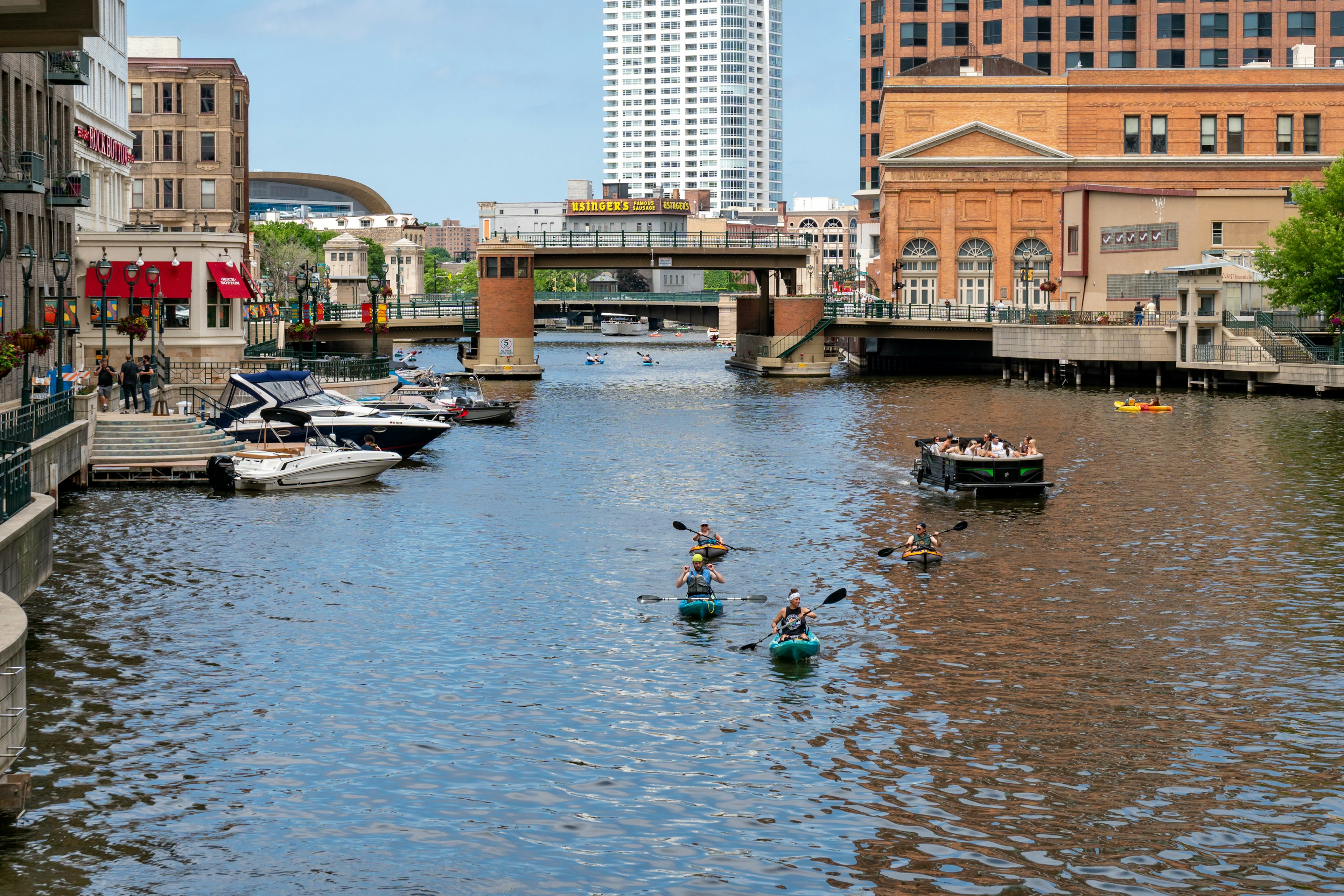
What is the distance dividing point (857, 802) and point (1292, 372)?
7646 cm

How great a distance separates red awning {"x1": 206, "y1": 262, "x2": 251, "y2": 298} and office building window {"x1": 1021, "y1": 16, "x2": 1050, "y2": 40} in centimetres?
10102

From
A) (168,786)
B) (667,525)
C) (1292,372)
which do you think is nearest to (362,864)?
(168,786)

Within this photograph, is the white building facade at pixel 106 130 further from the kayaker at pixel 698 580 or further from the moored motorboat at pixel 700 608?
the moored motorboat at pixel 700 608

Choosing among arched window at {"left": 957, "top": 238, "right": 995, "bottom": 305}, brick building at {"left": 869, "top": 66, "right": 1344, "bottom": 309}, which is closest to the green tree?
brick building at {"left": 869, "top": 66, "right": 1344, "bottom": 309}

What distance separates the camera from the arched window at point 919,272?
13475 cm

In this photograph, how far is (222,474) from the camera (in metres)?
52.0

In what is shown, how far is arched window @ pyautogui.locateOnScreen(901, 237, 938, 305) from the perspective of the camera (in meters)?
135

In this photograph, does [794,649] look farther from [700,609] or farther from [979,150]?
[979,150]

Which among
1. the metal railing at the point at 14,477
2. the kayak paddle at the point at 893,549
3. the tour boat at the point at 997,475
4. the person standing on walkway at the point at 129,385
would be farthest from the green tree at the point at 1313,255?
the metal railing at the point at 14,477

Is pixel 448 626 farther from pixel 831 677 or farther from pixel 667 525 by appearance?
pixel 667 525

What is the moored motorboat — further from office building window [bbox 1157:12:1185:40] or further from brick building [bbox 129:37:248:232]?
office building window [bbox 1157:12:1185:40]

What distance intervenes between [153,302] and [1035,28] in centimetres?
11261

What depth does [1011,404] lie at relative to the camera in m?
88.8

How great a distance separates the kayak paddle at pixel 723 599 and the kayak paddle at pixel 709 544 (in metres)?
3.88
